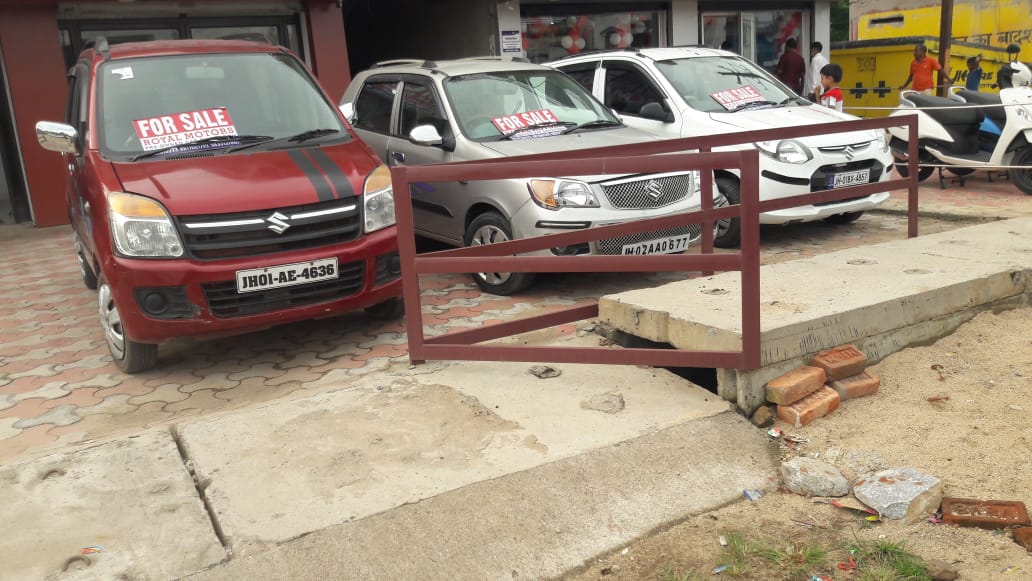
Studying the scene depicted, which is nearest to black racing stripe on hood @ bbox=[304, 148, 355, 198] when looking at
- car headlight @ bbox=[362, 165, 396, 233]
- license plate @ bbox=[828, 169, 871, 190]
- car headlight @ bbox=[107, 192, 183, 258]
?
car headlight @ bbox=[362, 165, 396, 233]

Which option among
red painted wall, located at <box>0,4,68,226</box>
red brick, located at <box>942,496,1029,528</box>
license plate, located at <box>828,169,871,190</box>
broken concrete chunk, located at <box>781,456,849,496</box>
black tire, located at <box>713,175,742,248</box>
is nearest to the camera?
red brick, located at <box>942,496,1029,528</box>

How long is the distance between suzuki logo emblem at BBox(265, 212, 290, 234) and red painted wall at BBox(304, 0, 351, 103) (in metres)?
7.49

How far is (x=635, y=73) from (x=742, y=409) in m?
5.23

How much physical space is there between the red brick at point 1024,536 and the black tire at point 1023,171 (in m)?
8.03

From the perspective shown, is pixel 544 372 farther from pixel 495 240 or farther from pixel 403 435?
pixel 495 240

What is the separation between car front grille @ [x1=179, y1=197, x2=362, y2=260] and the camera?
4.57 m

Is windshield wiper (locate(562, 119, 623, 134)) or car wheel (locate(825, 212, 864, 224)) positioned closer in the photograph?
windshield wiper (locate(562, 119, 623, 134))

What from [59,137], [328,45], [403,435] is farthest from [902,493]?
[328,45]

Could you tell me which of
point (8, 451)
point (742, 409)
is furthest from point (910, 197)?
point (8, 451)

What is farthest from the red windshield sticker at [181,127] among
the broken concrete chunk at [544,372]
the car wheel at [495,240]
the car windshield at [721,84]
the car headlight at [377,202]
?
the car windshield at [721,84]

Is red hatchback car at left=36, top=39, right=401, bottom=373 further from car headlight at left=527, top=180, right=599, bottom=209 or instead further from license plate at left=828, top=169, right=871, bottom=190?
license plate at left=828, top=169, right=871, bottom=190

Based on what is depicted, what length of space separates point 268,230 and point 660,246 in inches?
109

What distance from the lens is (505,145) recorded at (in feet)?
21.2

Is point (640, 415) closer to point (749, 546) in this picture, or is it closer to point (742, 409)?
point (742, 409)
